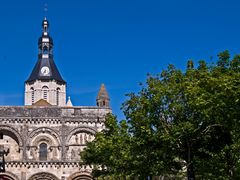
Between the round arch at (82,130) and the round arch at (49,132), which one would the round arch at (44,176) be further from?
the round arch at (82,130)

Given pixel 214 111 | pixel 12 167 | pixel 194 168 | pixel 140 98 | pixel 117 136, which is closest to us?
pixel 214 111

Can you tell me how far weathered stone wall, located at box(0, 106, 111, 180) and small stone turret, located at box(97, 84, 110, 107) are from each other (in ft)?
7.91

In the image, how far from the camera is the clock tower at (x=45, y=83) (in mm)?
81312

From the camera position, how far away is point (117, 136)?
3481 cm

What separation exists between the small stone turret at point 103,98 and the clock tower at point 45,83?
23587 mm

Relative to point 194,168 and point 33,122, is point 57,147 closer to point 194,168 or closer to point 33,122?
point 33,122

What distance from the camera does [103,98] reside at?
5784 cm

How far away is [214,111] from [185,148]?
402cm

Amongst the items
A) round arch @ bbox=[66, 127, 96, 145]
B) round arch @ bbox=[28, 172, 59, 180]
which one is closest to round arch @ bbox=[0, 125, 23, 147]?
round arch @ bbox=[28, 172, 59, 180]

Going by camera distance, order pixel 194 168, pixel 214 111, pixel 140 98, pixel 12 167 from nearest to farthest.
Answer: pixel 214 111, pixel 194 168, pixel 140 98, pixel 12 167

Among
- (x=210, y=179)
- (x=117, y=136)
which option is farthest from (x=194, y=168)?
(x=117, y=136)

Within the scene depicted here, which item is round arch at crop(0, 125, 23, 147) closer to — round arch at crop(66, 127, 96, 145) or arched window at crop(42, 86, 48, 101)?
round arch at crop(66, 127, 96, 145)

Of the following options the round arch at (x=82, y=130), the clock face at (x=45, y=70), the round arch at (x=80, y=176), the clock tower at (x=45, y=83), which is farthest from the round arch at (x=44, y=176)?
the clock face at (x=45, y=70)

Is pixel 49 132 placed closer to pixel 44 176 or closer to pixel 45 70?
pixel 44 176
